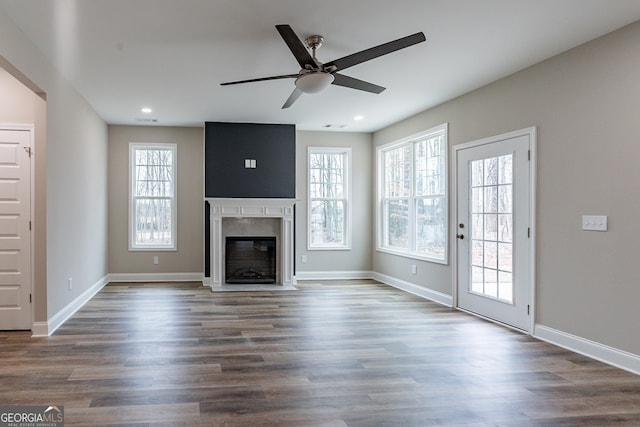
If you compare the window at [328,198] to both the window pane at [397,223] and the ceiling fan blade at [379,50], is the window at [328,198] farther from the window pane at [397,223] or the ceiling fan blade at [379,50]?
the ceiling fan blade at [379,50]

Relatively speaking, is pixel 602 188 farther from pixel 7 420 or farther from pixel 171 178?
pixel 171 178

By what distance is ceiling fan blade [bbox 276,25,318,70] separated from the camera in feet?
10.6

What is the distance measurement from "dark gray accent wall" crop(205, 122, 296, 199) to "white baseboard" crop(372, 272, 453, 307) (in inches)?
79.3

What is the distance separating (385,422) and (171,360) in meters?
1.85

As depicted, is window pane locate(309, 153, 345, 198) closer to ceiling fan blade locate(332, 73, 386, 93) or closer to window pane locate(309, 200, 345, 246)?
window pane locate(309, 200, 345, 246)

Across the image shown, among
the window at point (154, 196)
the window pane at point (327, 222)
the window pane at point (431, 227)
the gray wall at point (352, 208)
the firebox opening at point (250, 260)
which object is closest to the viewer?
the window pane at point (431, 227)

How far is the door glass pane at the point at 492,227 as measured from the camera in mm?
4938

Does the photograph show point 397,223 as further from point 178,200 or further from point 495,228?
point 178,200

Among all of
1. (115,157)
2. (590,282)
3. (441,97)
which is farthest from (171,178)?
(590,282)

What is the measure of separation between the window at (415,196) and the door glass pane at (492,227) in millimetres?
651

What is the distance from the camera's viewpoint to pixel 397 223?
7684 millimetres

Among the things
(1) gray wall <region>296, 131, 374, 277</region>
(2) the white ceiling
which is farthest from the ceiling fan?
(1) gray wall <region>296, 131, 374, 277</region>
